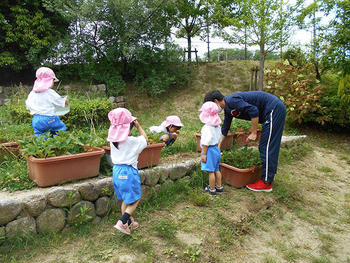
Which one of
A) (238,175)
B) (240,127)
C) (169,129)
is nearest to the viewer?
(238,175)

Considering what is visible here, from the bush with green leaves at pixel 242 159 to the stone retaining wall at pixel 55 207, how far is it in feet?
4.87

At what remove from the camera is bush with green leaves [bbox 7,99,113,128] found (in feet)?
18.3

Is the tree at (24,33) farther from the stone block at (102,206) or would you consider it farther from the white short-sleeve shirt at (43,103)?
the stone block at (102,206)

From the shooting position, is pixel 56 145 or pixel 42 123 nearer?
pixel 56 145

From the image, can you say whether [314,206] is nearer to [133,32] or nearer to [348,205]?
[348,205]

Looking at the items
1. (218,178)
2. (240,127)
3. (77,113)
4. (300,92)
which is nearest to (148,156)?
(218,178)

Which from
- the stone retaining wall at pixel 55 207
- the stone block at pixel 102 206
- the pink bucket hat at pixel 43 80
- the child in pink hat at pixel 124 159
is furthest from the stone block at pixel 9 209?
the pink bucket hat at pixel 43 80

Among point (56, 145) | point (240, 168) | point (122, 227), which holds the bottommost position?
point (122, 227)

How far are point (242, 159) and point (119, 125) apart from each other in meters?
2.13

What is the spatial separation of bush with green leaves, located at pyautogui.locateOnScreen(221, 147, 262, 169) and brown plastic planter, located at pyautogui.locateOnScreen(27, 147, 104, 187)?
201 centimetres

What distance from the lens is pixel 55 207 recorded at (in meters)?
2.63

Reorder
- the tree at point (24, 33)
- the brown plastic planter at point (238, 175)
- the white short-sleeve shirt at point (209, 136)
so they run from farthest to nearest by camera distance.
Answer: the tree at point (24, 33)
the brown plastic planter at point (238, 175)
the white short-sleeve shirt at point (209, 136)

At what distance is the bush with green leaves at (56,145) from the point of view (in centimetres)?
270

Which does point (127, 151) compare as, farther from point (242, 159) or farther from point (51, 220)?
point (242, 159)
